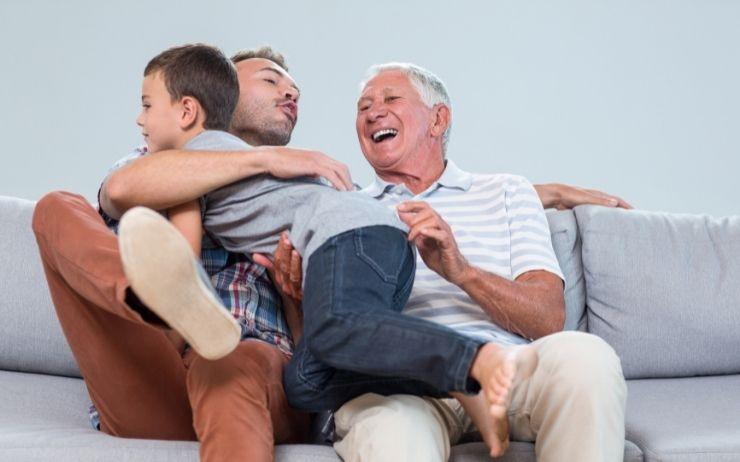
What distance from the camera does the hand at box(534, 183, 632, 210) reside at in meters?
2.60

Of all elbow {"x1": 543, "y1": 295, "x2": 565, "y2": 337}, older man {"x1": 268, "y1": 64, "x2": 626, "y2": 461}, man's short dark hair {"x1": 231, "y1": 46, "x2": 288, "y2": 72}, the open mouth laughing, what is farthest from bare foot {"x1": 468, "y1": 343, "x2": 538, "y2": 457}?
man's short dark hair {"x1": 231, "y1": 46, "x2": 288, "y2": 72}

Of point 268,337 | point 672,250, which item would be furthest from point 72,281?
point 672,250

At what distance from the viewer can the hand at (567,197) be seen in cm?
260

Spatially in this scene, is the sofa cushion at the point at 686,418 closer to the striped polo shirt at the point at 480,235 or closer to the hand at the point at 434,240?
the striped polo shirt at the point at 480,235

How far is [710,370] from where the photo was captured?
2.45m

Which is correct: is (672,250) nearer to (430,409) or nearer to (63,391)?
(430,409)

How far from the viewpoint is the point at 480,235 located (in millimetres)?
2156

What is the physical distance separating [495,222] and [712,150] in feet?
5.26

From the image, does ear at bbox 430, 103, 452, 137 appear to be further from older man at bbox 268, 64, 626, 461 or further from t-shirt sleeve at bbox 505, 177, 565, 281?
t-shirt sleeve at bbox 505, 177, 565, 281

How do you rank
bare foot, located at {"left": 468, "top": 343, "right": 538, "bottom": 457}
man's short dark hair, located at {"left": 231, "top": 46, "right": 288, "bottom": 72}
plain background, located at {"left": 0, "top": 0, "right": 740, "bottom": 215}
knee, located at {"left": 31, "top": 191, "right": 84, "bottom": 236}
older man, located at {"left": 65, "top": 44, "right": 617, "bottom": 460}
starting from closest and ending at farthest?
1. bare foot, located at {"left": 468, "top": 343, "right": 538, "bottom": 457}
2. older man, located at {"left": 65, "top": 44, "right": 617, "bottom": 460}
3. knee, located at {"left": 31, "top": 191, "right": 84, "bottom": 236}
4. man's short dark hair, located at {"left": 231, "top": 46, "right": 288, "bottom": 72}
5. plain background, located at {"left": 0, "top": 0, "right": 740, "bottom": 215}

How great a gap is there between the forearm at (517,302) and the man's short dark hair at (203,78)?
594 mm

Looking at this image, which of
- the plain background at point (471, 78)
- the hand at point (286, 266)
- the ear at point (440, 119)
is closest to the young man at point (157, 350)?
the hand at point (286, 266)

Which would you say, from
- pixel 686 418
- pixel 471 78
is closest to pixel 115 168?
pixel 686 418

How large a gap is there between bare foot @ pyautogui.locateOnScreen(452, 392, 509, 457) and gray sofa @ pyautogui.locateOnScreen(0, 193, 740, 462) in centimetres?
59
